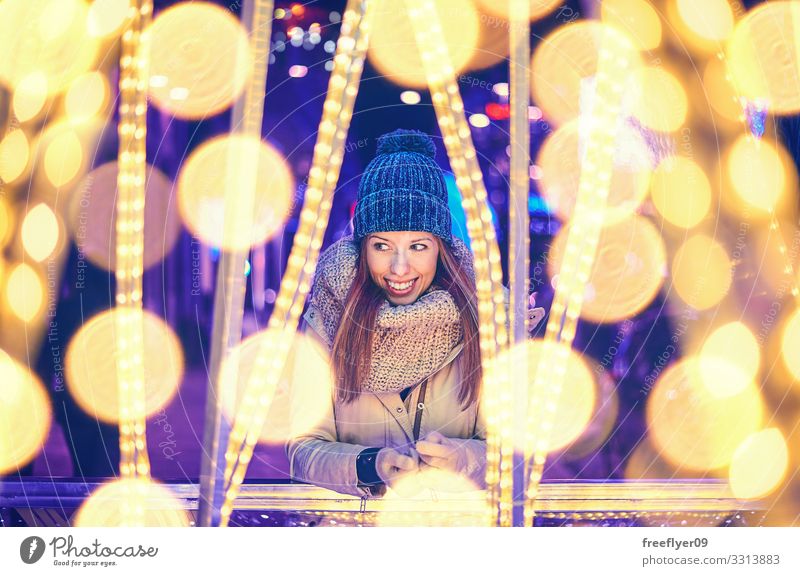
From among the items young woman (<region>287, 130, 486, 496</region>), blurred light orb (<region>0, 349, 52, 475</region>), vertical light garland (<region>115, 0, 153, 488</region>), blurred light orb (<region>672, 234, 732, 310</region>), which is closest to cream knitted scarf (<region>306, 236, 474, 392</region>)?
young woman (<region>287, 130, 486, 496</region>)

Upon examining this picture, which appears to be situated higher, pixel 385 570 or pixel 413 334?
pixel 413 334

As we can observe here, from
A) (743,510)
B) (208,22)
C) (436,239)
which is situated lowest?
(743,510)

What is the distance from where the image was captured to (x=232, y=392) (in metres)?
1.88

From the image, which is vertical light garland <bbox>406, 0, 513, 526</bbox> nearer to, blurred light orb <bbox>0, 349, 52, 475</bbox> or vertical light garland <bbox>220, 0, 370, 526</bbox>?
vertical light garland <bbox>220, 0, 370, 526</bbox>

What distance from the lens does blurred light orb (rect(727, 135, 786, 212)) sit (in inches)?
77.9

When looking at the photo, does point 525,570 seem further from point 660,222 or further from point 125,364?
point 125,364

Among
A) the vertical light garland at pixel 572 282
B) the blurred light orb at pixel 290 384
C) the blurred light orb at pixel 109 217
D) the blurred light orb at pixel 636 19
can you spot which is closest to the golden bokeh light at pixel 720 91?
the blurred light orb at pixel 636 19

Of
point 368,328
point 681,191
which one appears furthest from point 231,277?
point 681,191

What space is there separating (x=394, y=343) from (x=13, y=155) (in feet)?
3.72

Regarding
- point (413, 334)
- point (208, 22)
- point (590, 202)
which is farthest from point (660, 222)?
point (208, 22)

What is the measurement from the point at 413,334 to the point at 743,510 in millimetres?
984

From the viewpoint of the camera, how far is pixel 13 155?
1.99 meters

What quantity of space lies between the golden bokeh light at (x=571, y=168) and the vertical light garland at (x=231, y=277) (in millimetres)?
740

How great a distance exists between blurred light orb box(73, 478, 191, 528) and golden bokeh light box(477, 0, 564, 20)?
1.49 m
